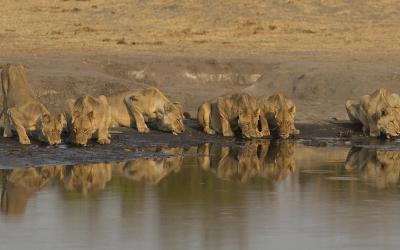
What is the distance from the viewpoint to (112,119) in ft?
79.2

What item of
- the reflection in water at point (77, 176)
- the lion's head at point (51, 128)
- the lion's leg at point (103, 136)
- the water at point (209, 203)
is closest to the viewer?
the water at point (209, 203)

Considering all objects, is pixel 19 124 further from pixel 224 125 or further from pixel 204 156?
pixel 224 125

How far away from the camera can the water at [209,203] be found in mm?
13742

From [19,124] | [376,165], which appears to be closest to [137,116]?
[19,124]

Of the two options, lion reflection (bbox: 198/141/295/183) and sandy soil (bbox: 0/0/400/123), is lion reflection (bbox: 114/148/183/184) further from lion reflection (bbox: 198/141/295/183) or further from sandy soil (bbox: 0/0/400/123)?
sandy soil (bbox: 0/0/400/123)

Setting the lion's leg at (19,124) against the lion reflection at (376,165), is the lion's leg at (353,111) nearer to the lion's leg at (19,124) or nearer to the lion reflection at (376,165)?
the lion reflection at (376,165)

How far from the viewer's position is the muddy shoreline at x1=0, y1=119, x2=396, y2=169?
64.5ft

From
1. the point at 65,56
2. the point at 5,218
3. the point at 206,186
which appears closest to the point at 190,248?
the point at 5,218

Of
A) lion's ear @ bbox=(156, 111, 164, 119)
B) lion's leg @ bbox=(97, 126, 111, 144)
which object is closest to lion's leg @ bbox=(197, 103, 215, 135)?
lion's ear @ bbox=(156, 111, 164, 119)

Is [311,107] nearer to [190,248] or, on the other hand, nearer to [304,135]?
[304,135]

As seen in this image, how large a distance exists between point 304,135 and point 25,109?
5.38 metres

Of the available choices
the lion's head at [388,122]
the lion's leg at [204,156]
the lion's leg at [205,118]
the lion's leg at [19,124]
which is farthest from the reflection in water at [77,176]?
the lion's head at [388,122]

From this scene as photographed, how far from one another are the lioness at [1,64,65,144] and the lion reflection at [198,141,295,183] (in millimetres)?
2094

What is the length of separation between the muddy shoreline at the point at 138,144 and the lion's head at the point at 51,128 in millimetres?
113
